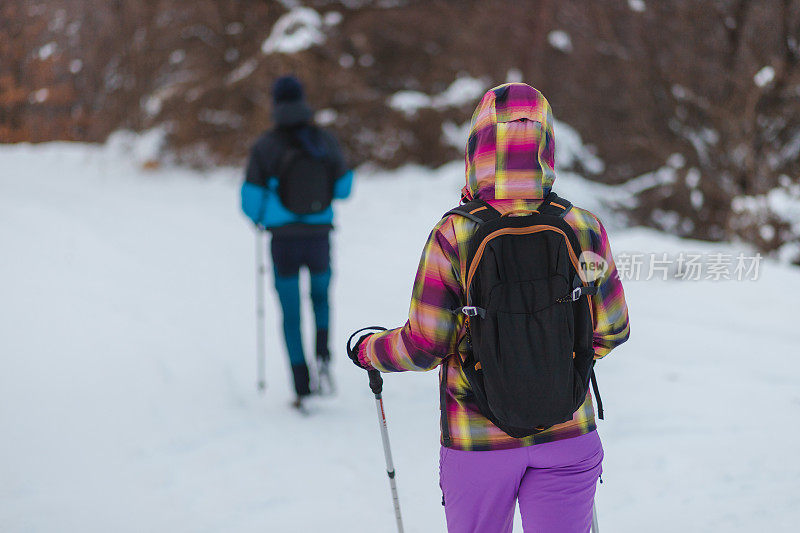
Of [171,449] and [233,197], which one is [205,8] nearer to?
[233,197]

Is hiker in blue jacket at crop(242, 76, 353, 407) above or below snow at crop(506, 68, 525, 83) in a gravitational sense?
below

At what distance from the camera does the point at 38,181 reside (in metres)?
12.5

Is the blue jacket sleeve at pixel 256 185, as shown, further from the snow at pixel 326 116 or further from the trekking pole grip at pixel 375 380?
the snow at pixel 326 116

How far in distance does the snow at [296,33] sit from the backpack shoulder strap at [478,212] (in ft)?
35.7

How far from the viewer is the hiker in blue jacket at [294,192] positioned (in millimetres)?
3814

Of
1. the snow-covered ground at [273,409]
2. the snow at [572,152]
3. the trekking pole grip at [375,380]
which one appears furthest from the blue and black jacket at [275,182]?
the snow at [572,152]

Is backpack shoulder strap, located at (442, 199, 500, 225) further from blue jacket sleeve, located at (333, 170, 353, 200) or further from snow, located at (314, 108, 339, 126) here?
snow, located at (314, 108, 339, 126)

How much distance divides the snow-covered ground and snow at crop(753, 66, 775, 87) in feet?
6.86

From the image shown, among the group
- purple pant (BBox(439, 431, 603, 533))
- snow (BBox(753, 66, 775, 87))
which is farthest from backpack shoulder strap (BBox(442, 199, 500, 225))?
snow (BBox(753, 66, 775, 87))

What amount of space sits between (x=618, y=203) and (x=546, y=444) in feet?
30.5

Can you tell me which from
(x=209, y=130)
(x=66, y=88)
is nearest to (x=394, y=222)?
(x=209, y=130)

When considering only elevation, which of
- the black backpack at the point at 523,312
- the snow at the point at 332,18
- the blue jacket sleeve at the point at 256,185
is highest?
the snow at the point at 332,18

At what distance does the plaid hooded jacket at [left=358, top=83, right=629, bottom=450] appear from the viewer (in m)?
1.61

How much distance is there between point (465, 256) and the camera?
1624 mm
